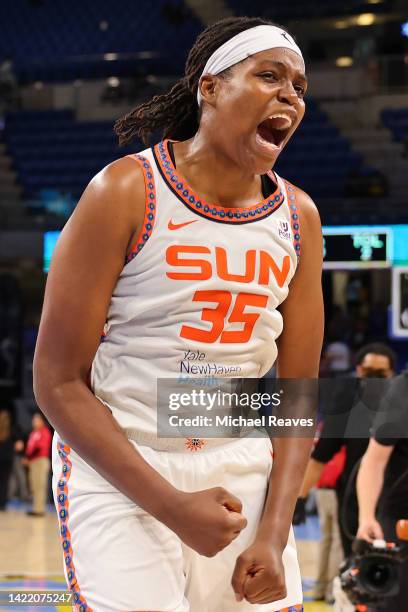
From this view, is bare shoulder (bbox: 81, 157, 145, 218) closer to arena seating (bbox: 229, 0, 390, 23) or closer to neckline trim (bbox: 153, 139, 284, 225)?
neckline trim (bbox: 153, 139, 284, 225)

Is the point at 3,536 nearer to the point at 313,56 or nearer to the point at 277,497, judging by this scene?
the point at 277,497

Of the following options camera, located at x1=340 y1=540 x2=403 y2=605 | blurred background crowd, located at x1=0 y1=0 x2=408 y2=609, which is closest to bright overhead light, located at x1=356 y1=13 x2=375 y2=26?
blurred background crowd, located at x1=0 y1=0 x2=408 y2=609

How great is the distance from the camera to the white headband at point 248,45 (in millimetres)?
1629

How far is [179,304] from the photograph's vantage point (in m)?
1.55

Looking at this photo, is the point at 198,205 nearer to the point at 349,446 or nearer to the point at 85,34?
the point at 349,446

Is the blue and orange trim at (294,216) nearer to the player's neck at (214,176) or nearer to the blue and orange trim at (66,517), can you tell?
the player's neck at (214,176)

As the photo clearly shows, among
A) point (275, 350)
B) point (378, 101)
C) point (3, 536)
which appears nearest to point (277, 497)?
point (275, 350)

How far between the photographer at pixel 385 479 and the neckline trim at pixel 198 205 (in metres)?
2.15

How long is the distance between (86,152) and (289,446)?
507 inches

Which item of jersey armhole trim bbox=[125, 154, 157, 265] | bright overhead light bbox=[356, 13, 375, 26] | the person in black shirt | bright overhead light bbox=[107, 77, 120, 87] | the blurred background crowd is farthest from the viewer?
bright overhead light bbox=[356, 13, 375, 26]

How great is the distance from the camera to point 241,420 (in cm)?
164

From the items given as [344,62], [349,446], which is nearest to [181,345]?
[349,446]

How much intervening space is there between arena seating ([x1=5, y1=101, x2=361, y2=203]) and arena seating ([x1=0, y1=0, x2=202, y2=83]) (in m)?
1.41

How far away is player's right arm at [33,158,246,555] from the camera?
1460mm
